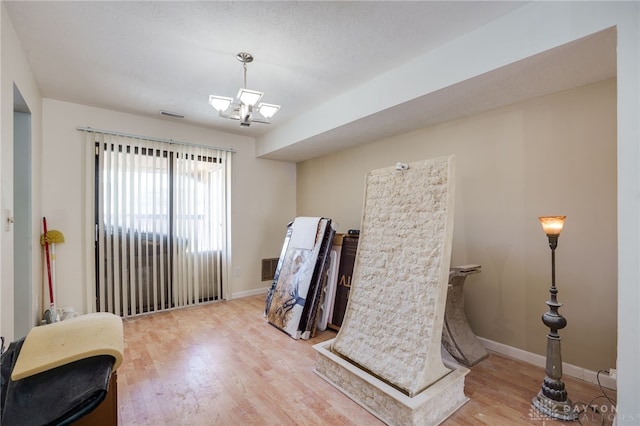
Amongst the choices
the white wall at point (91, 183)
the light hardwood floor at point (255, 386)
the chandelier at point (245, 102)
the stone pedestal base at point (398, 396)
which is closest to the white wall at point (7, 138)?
the light hardwood floor at point (255, 386)

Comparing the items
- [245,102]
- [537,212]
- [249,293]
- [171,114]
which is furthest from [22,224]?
[537,212]

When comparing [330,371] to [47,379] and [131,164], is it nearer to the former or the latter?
[47,379]

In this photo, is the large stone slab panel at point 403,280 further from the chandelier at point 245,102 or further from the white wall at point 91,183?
the white wall at point 91,183

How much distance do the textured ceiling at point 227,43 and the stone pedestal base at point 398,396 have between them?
2172 millimetres

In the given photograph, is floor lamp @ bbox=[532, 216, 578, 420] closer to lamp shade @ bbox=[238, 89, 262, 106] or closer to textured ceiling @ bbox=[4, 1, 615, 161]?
textured ceiling @ bbox=[4, 1, 615, 161]

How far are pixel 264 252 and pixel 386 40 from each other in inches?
144

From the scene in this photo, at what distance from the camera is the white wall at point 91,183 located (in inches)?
129

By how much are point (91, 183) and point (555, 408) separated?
4774mm

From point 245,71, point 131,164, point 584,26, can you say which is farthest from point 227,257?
point 584,26

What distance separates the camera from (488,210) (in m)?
2.79

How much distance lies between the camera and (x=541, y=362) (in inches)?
96.9

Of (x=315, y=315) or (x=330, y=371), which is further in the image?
(x=315, y=315)

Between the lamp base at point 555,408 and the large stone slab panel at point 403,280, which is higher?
the large stone slab panel at point 403,280

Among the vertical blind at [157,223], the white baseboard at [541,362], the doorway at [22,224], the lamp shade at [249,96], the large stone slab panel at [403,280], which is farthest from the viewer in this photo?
the vertical blind at [157,223]
